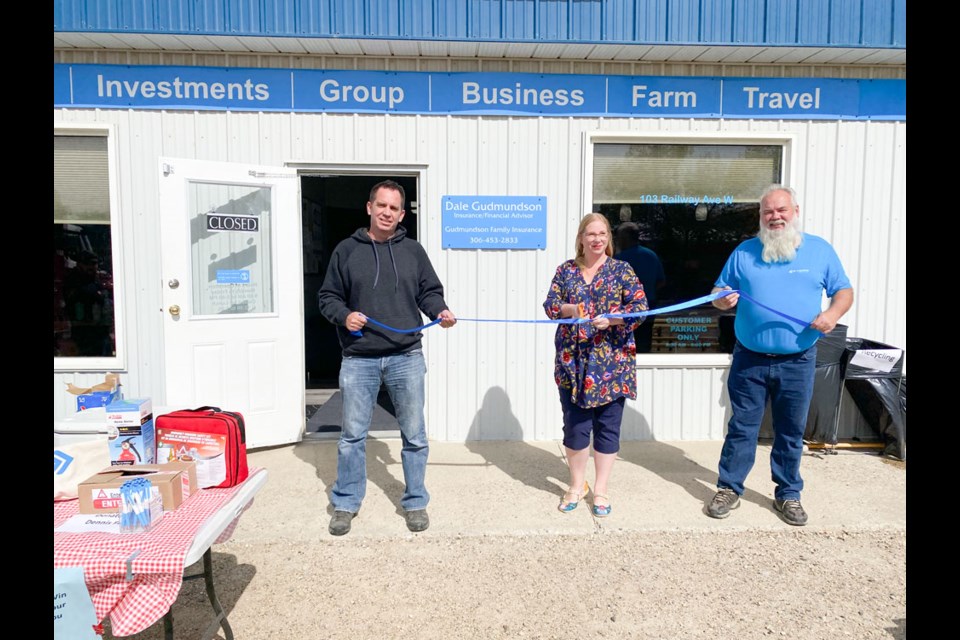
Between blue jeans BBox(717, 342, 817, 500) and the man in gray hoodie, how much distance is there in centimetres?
183

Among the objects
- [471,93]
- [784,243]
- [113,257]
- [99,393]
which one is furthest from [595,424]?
[113,257]

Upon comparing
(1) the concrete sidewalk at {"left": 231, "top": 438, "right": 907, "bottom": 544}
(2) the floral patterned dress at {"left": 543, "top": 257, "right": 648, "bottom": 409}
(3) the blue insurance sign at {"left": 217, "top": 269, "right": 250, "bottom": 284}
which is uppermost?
(3) the blue insurance sign at {"left": 217, "top": 269, "right": 250, "bottom": 284}

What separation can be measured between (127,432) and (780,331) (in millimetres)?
3333

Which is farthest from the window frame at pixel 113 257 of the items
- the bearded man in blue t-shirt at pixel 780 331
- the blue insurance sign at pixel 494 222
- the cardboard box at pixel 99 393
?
the bearded man in blue t-shirt at pixel 780 331

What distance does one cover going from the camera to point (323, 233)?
8156 millimetres

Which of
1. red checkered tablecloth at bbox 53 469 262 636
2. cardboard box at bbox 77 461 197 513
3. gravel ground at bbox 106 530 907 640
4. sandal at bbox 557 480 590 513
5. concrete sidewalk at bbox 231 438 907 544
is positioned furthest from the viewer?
sandal at bbox 557 480 590 513

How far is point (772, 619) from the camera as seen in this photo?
251 centimetres

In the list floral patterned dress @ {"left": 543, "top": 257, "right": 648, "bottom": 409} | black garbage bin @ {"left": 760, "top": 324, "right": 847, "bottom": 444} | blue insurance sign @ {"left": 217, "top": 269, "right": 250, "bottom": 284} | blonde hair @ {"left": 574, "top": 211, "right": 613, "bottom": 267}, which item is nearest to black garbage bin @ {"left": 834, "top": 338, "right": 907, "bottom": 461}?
black garbage bin @ {"left": 760, "top": 324, "right": 847, "bottom": 444}

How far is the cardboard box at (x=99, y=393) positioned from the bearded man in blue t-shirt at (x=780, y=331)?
4.29 meters

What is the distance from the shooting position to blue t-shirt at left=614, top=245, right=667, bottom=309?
4.95 meters

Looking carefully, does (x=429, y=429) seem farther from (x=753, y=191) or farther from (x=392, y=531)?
(x=753, y=191)

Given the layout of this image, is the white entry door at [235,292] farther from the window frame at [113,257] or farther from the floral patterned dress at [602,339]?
the floral patterned dress at [602,339]

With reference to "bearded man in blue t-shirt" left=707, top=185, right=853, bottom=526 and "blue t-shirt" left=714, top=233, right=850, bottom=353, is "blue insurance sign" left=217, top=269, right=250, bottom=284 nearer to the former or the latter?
"bearded man in blue t-shirt" left=707, top=185, right=853, bottom=526

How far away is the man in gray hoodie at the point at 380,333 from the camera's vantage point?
3242mm
